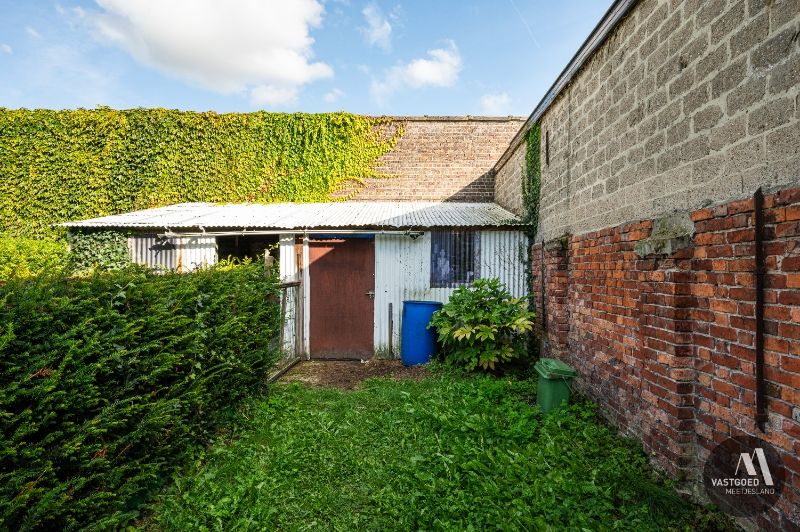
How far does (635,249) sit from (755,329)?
1.23 meters

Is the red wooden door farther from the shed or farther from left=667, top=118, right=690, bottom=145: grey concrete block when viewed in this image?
left=667, top=118, right=690, bottom=145: grey concrete block

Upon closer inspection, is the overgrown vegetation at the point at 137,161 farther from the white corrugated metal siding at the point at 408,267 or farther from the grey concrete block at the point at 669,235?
the grey concrete block at the point at 669,235

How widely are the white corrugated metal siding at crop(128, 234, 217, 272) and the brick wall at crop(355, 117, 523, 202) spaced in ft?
15.7

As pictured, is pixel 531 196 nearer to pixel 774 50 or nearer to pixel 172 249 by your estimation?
pixel 774 50

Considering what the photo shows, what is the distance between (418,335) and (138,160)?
10049 millimetres

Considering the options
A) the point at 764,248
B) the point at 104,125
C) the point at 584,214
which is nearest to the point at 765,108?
the point at 764,248

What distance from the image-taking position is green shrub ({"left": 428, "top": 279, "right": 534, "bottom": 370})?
5.62 m

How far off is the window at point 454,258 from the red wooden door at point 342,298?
1.28 meters

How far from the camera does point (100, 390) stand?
94.7 inches

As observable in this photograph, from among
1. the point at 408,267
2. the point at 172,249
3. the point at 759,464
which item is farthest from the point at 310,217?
the point at 759,464

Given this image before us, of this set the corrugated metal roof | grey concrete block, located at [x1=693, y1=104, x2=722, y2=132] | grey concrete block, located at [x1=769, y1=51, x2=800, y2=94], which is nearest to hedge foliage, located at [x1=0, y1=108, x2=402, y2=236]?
the corrugated metal roof

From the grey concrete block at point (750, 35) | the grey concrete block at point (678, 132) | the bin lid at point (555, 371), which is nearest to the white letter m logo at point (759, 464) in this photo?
the bin lid at point (555, 371)

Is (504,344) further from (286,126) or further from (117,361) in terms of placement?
(286,126)

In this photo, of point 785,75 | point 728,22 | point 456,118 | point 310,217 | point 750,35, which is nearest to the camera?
point 785,75
